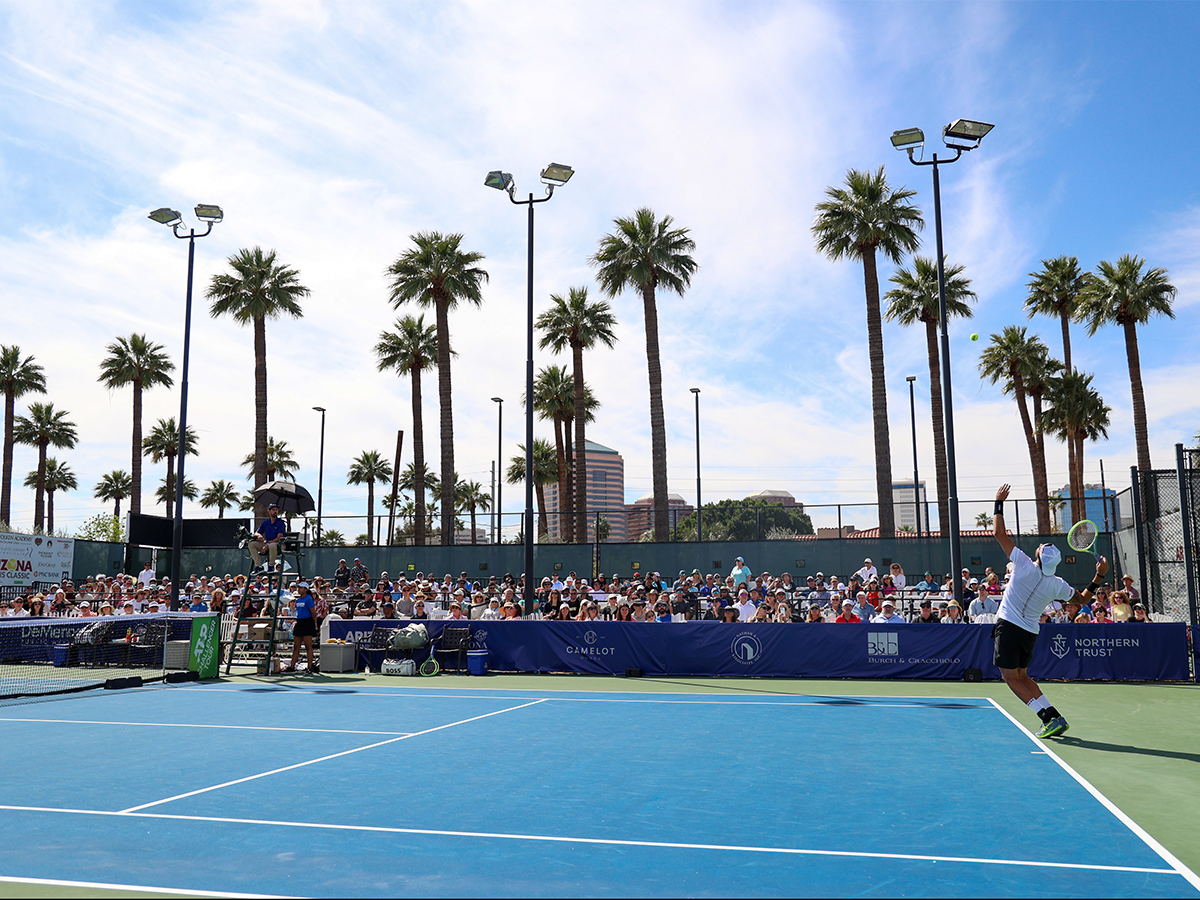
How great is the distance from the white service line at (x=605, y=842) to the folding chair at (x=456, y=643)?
39.2 ft

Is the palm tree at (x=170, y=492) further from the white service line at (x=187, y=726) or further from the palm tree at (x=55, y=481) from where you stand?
the white service line at (x=187, y=726)

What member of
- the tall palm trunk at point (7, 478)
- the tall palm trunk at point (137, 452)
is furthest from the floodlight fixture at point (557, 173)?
the tall palm trunk at point (7, 478)

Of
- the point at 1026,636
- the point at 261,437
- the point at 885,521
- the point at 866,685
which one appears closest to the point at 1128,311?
the point at 885,521

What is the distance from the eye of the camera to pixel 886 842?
19.1 ft

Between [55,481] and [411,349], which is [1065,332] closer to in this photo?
[411,349]

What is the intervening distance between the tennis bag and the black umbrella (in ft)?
16.4

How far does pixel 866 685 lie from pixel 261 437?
2714cm

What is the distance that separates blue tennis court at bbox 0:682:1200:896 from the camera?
516 cm

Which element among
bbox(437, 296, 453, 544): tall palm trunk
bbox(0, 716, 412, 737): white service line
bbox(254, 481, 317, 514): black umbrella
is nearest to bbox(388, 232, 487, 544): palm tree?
bbox(437, 296, 453, 544): tall palm trunk

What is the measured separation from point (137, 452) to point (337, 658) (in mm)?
33796

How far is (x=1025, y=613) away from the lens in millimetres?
9500

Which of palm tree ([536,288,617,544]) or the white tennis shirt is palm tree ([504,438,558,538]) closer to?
palm tree ([536,288,617,544])

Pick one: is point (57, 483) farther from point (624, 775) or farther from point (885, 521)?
point (624, 775)

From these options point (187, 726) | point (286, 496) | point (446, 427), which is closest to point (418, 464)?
point (446, 427)
